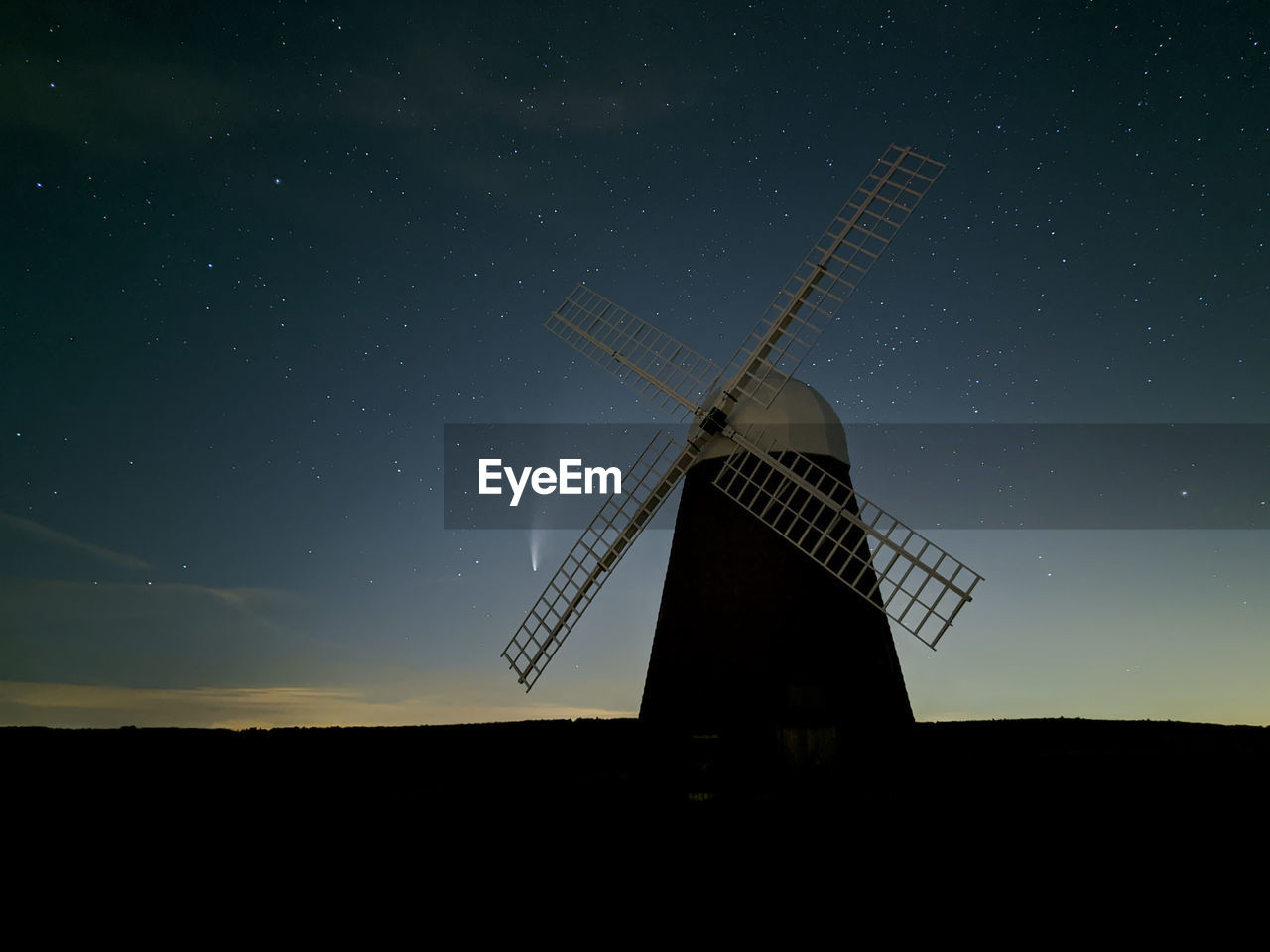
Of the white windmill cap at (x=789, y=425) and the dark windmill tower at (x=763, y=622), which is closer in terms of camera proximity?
the dark windmill tower at (x=763, y=622)

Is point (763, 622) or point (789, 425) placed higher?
point (789, 425)

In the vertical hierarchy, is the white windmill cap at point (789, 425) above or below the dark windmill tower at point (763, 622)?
above

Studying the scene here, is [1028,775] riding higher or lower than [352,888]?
higher

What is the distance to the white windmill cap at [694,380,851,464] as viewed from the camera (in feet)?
44.3

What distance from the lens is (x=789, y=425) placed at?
13586 millimetres

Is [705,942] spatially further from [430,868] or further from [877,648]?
[877,648]

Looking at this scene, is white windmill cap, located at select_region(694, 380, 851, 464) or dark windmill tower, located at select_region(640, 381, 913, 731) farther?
white windmill cap, located at select_region(694, 380, 851, 464)

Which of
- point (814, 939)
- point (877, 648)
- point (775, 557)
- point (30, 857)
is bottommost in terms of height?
point (814, 939)

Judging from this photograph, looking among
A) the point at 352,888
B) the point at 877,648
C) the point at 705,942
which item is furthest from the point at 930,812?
the point at 352,888

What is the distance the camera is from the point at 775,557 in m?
Result: 12.7

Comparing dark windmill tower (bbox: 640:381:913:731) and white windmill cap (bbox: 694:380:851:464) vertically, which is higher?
white windmill cap (bbox: 694:380:851:464)

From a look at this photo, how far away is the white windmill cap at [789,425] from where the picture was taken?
13508 millimetres

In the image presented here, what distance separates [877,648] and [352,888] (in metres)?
8.27

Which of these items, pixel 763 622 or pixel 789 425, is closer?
pixel 763 622
